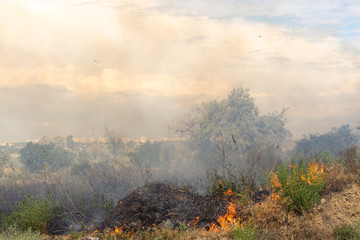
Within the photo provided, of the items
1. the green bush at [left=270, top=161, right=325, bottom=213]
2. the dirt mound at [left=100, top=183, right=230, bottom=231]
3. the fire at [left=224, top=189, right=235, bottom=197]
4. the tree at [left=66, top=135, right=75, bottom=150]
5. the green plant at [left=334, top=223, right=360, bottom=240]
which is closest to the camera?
the green plant at [left=334, top=223, right=360, bottom=240]

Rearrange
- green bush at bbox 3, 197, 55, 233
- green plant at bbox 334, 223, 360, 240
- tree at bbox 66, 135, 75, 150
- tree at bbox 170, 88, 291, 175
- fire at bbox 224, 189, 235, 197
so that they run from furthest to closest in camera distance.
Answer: tree at bbox 66, 135, 75, 150, tree at bbox 170, 88, 291, 175, fire at bbox 224, 189, 235, 197, green bush at bbox 3, 197, 55, 233, green plant at bbox 334, 223, 360, 240

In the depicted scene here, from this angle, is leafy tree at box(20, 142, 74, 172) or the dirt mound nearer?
the dirt mound

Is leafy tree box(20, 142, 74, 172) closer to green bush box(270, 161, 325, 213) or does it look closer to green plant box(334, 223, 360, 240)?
green bush box(270, 161, 325, 213)

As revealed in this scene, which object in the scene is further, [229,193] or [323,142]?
[323,142]

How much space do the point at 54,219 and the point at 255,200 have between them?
583 cm

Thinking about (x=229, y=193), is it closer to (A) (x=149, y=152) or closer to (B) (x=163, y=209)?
(B) (x=163, y=209)

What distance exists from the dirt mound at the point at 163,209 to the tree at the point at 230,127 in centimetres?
1565

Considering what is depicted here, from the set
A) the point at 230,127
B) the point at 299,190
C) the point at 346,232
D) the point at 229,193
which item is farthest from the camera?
the point at 230,127

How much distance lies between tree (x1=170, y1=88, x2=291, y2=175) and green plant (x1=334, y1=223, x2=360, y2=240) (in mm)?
19060

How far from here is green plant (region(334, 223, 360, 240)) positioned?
5812mm

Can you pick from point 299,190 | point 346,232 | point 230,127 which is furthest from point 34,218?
point 230,127

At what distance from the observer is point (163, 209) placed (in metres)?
8.83

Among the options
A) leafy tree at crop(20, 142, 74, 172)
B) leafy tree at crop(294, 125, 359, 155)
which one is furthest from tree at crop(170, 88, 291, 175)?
leafy tree at crop(20, 142, 74, 172)

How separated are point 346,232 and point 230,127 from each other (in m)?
20.7
